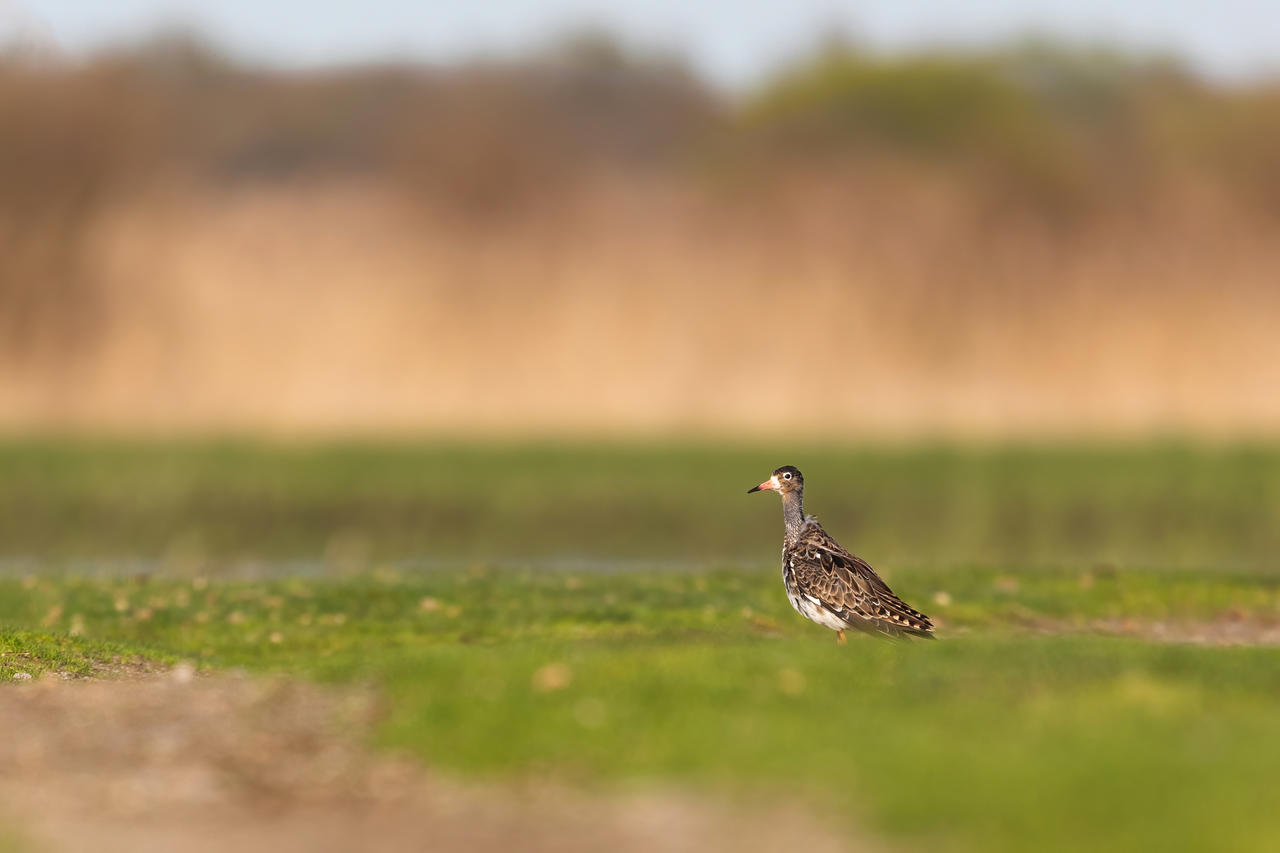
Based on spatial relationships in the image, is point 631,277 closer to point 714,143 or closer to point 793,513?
point 714,143

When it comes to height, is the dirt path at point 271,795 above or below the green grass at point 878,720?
below

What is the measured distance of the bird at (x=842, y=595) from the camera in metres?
15.6

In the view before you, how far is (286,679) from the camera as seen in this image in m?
13.7

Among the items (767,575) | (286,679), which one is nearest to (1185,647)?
(286,679)

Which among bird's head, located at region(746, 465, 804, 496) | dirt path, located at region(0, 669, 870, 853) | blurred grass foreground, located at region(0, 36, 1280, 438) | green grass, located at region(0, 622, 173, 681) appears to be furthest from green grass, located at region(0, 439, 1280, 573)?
dirt path, located at region(0, 669, 870, 853)

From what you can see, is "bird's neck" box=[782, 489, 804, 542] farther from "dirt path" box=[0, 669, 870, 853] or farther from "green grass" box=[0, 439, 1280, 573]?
"green grass" box=[0, 439, 1280, 573]

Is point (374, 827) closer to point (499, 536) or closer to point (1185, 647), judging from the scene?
point (1185, 647)

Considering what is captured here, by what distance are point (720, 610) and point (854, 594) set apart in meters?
5.38

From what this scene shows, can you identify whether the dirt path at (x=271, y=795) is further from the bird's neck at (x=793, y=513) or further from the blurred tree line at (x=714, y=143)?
the blurred tree line at (x=714, y=143)

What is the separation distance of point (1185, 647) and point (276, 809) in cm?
826

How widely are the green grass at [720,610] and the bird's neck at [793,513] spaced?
1088 mm

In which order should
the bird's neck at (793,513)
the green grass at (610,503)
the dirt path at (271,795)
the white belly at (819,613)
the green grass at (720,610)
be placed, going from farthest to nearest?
the green grass at (610,503)
the bird's neck at (793,513)
the white belly at (819,613)
the green grass at (720,610)
the dirt path at (271,795)

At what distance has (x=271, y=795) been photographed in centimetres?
1084

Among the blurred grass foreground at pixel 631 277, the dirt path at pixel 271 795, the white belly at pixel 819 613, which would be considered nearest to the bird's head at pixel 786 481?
the white belly at pixel 819 613
